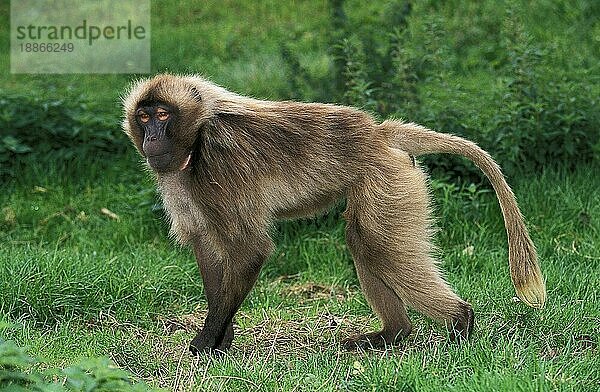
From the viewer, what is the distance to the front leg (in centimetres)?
527

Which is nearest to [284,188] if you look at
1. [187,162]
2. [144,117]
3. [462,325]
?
[187,162]

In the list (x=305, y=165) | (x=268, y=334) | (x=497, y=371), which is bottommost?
(x=268, y=334)

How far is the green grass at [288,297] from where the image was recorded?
491 cm

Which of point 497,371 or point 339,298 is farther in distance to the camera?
point 339,298

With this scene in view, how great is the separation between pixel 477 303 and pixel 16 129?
14.0 feet

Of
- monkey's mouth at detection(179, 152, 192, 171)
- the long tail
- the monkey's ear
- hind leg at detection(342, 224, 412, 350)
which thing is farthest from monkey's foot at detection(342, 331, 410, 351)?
the monkey's ear

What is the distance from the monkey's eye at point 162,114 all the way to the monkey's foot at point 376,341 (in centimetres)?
162

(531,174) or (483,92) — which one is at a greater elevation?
(483,92)

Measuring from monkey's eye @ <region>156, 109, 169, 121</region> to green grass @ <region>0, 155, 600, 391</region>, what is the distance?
126 centimetres

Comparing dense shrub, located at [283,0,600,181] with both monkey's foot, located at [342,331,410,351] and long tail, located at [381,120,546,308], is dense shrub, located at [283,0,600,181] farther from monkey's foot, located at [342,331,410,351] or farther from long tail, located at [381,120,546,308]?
monkey's foot, located at [342,331,410,351]

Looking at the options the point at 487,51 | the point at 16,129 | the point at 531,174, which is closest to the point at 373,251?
the point at 531,174

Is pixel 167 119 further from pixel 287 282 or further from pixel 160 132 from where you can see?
pixel 287 282

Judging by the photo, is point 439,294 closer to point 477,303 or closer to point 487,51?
point 477,303

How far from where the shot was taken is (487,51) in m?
10.3
